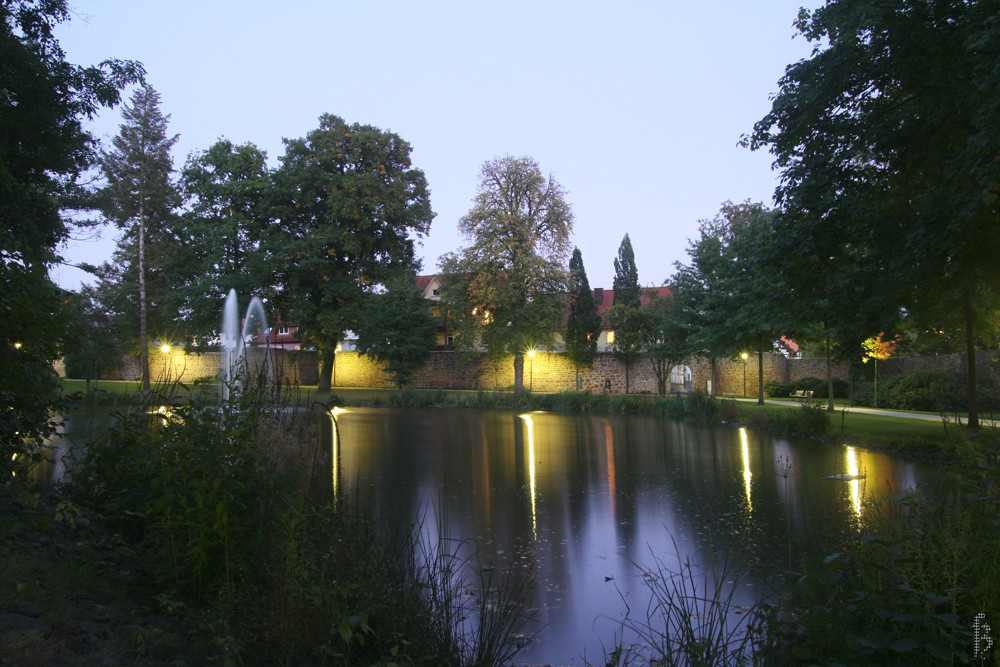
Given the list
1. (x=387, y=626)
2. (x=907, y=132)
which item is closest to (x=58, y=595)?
(x=387, y=626)

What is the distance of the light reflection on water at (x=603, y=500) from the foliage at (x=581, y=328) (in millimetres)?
21362

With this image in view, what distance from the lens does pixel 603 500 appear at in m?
9.77

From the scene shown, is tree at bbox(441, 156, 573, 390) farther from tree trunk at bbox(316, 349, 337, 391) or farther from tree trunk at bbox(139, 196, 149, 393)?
tree trunk at bbox(139, 196, 149, 393)

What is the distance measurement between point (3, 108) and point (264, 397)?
4974 millimetres

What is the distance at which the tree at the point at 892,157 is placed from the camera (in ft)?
34.9

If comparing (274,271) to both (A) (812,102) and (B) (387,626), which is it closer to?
(A) (812,102)

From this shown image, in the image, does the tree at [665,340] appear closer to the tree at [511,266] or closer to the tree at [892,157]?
the tree at [511,266]

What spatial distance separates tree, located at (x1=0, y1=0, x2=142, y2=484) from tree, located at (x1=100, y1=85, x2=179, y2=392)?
25.3 m

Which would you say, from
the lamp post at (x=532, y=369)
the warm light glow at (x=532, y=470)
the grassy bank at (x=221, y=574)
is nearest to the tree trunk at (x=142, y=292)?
the lamp post at (x=532, y=369)

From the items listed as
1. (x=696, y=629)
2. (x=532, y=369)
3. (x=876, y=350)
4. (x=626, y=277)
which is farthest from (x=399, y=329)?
(x=696, y=629)

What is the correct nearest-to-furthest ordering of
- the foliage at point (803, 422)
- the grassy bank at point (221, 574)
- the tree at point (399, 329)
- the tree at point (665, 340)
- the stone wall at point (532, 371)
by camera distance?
the grassy bank at point (221, 574)
the foliage at point (803, 422)
the tree at point (665, 340)
the tree at point (399, 329)
the stone wall at point (532, 371)

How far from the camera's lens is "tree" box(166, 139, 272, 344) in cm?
3338

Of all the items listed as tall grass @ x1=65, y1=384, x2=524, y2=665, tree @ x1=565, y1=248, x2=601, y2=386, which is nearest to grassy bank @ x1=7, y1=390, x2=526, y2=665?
tall grass @ x1=65, y1=384, x2=524, y2=665

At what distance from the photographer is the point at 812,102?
39.8 ft
